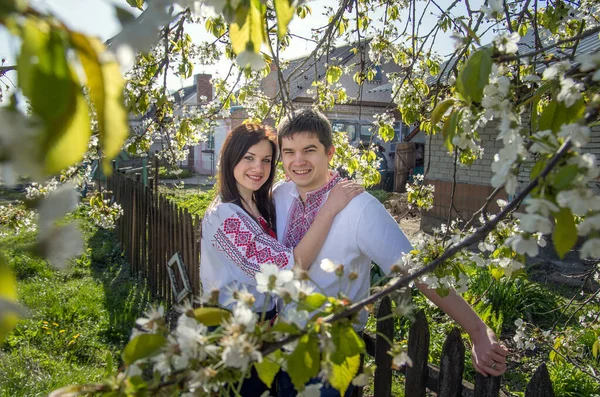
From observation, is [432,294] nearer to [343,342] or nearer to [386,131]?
[343,342]

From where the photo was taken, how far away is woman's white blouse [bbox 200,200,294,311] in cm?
188

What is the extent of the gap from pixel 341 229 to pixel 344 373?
37.8 inches

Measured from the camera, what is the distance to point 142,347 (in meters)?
0.71

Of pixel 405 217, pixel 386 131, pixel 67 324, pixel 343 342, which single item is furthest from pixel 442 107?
pixel 405 217

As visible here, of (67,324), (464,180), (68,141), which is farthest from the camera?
(464,180)

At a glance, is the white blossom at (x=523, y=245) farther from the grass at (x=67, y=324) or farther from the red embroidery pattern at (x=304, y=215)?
the grass at (x=67, y=324)

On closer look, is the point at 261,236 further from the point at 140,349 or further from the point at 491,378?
the point at 140,349

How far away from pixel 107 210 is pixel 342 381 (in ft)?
9.42

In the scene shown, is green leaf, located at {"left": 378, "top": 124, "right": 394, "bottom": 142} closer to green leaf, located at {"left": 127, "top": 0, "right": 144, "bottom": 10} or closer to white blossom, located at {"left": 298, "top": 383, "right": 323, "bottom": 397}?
green leaf, located at {"left": 127, "top": 0, "right": 144, "bottom": 10}

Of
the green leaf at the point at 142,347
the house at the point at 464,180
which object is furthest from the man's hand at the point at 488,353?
the house at the point at 464,180

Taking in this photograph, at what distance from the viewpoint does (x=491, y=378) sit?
172cm

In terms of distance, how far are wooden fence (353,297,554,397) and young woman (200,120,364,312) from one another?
0.42 metres

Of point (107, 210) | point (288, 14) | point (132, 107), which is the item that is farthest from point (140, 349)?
point (107, 210)

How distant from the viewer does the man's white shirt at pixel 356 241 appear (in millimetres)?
1801
